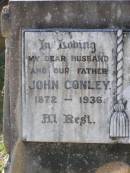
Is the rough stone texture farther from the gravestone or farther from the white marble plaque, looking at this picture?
the white marble plaque

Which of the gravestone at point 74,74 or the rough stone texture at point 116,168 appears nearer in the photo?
the gravestone at point 74,74

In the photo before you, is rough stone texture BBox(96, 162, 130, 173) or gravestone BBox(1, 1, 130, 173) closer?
gravestone BBox(1, 1, 130, 173)

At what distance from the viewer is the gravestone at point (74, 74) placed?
3.73 metres

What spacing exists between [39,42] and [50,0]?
278 millimetres

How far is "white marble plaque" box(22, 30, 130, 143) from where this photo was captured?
12.2 ft

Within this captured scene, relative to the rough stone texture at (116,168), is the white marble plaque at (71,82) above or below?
above

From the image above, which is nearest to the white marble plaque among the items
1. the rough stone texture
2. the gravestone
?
the gravestone

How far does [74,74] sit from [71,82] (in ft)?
0.18

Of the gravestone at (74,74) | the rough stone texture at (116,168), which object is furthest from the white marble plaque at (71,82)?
the rough stone texture at (116,168)

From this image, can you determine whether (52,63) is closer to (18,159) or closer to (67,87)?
(67,87)

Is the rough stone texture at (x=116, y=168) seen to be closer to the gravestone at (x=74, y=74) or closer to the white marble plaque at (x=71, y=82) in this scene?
the gravestone at (x=74, y=74)

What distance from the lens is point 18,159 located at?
393 cm

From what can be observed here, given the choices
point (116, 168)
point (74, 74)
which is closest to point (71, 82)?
point (74, 74)


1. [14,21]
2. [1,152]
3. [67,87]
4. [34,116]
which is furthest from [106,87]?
[1,152]
